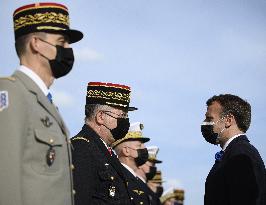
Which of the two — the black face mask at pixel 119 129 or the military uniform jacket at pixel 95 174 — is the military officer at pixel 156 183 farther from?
the military uniform jacket at pixel 95 174

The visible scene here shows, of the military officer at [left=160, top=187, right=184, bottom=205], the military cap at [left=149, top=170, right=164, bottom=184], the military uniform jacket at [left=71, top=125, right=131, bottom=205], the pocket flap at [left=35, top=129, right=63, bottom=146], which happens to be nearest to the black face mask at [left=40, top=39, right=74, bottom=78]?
the pocket flap at [left=35, top=129, right=63, bottom=146]

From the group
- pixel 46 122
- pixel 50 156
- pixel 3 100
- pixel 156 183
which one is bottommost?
pixel 156 183

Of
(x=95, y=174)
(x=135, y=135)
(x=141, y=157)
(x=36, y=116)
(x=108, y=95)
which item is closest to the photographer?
(x=36, y=116)

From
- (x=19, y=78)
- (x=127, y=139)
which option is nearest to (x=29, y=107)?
(x=19, y=78)

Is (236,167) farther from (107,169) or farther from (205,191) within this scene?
(107,169)

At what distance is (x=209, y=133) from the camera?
265 inches

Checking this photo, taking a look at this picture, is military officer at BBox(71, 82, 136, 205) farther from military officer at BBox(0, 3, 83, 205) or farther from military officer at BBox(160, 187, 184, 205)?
military officer at BBox(160, 187, 184, 205)

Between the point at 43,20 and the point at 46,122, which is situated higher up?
the point at 43,20

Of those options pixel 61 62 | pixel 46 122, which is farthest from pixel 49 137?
pixel 61 62

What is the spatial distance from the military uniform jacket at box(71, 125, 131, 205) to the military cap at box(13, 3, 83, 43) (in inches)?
71.1

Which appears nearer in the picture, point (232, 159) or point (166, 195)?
point (232, 159)

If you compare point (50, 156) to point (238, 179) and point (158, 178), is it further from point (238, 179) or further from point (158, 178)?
point (158, 178)

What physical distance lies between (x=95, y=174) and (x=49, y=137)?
2207 millimetres

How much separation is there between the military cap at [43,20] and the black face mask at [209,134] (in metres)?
3.16
